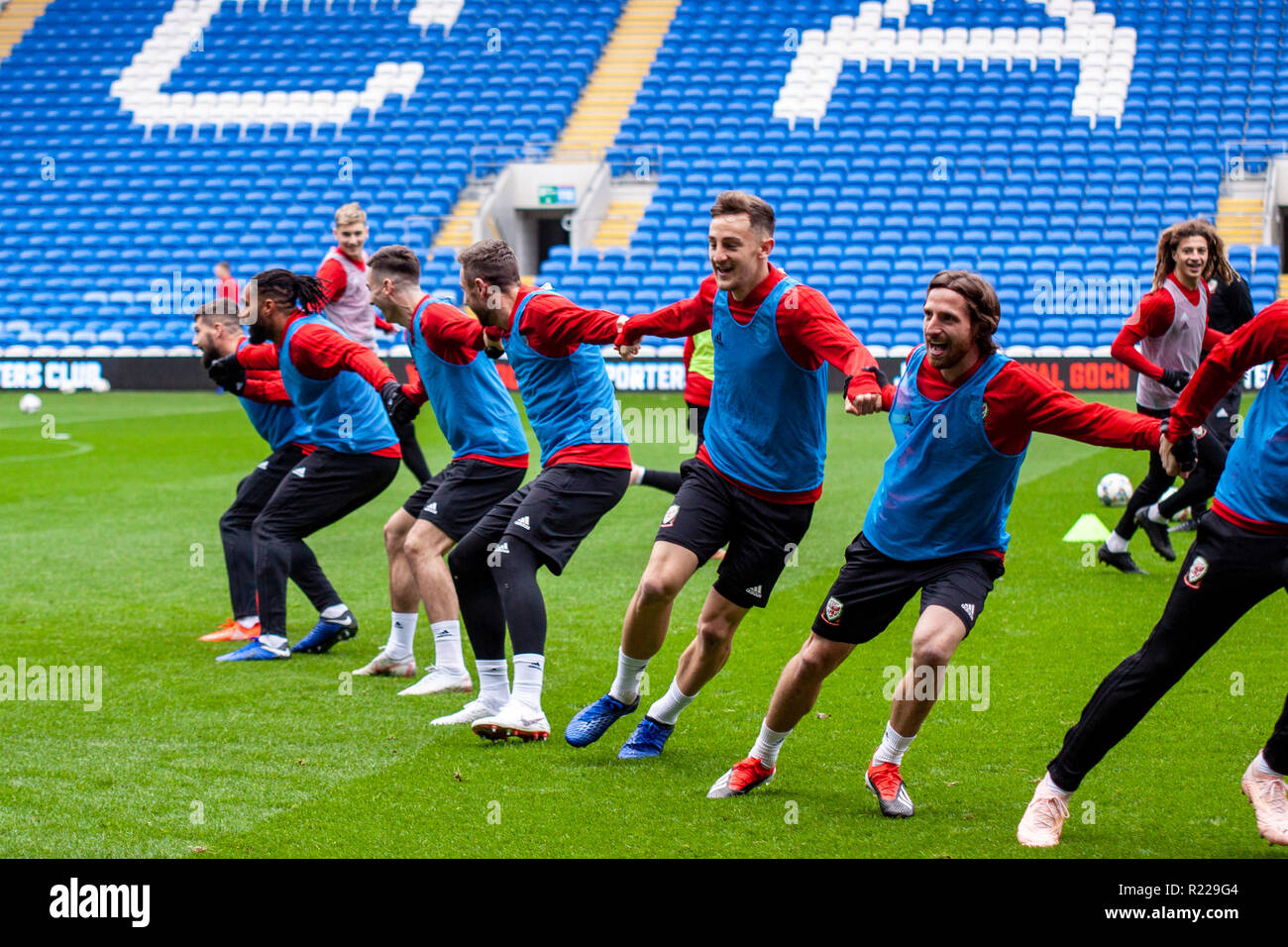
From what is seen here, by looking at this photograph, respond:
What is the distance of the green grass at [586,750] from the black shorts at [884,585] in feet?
2.10

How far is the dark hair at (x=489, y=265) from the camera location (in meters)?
5.91

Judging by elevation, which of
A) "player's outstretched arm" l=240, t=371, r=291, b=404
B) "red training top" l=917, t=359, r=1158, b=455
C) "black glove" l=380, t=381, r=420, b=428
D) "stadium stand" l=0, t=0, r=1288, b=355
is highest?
"red training top" l=917, t=359, r=1158, b=455

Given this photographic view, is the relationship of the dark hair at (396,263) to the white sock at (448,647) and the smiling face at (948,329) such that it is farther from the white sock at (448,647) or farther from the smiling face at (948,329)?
the smiling face at (948,329)

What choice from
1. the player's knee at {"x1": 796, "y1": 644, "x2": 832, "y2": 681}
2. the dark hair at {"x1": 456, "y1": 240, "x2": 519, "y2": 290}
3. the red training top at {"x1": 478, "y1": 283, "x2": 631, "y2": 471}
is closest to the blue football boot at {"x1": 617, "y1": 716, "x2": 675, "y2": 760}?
the player's knee at {"x1": 796, "y1": 644, "x2": 832, "y2": 681}

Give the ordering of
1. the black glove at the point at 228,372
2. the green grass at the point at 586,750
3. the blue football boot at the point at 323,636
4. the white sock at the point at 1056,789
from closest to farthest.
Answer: the white sock at the point at 1056,789
the green grass at the point at 586,750
the blue football boot at the point at 323,636
the black glove at the point at 228,372

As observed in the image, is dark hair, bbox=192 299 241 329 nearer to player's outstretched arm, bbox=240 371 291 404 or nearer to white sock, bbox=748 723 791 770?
player's outstretched arm, bbox=240 371 291 404

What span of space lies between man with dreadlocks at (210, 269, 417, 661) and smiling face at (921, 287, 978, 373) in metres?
3.61

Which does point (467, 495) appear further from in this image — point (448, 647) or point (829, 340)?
point (829, 340)

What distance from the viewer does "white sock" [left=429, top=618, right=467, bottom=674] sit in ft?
22.3

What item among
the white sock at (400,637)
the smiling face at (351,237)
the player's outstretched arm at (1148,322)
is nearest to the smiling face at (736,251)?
the white sock at (400,637)

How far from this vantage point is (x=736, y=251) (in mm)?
5191

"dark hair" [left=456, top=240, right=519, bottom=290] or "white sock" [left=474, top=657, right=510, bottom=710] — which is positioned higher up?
"dark hair" [left=456, top=240, right=519, bottom=290]

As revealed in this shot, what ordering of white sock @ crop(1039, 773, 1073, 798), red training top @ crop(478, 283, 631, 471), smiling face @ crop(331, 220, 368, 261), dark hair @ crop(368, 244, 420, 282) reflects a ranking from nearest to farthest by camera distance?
white sock @ crop(1039, 773, 1073, 798), red training top @ crop(478, 283, 631, 471), dark hair @ crop(368, 244, 420, 282), smiling face @ crop(331, 220, 368, 261)

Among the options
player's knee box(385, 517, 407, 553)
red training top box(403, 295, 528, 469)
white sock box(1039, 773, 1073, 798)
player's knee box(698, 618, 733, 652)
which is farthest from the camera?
player's knee box(385, 517, 407, 553)
